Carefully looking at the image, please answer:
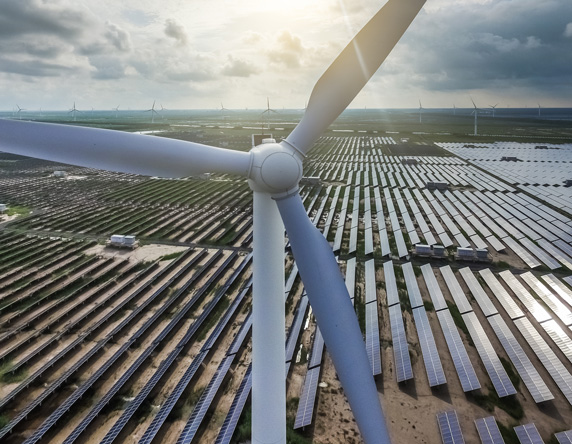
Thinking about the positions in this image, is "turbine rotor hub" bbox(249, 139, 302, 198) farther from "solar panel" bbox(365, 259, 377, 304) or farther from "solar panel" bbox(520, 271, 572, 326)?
"solar panel" bbox(520, 271, 572, 326)

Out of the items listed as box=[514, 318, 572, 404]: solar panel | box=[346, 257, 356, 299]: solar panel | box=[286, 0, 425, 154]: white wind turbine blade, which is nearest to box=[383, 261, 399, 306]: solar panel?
box=[346, 257, 356, 299]: solar panel

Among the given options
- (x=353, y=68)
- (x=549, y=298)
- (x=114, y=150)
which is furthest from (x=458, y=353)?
(x=114, y=150)

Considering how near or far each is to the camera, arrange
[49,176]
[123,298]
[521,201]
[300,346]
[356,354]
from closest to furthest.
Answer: [356,354]
[300,346]
[123,298]
[521,201]
[49,176]

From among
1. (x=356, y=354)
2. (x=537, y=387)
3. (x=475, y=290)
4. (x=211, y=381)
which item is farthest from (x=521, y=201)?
(x=356, y=354)

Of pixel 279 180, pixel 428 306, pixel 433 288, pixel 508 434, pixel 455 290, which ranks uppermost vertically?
pixel 279 180

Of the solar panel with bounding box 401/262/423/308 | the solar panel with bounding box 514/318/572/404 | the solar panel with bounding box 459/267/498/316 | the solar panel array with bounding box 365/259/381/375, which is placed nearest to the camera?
the solar panel with bounding box 514/318/572/404

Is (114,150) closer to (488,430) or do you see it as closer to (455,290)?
(488,430)

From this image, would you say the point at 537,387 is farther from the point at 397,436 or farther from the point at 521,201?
the point at 521,201
